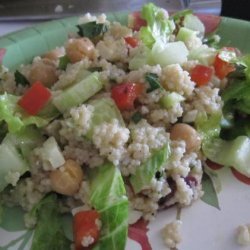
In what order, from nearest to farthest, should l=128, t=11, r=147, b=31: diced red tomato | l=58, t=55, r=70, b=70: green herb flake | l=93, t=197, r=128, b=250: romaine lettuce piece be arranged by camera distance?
1. l=93, t=197, r=128, b=250: romaine lettuce piece
2. l=58, t=55, r=70, b=70: green herb flake
3. l=128, t=11, r=147, b=31: diced red tomato

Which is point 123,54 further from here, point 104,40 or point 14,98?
point 14,98

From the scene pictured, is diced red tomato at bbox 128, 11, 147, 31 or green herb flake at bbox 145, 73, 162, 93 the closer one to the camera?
green herb flake at bbox 145, 73, 162, 93

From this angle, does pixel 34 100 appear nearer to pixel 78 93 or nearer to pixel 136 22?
pixel 78 93

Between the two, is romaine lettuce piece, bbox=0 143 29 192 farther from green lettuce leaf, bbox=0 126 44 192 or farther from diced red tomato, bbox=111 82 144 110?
diced red tomato, bbox=111 82 144 110

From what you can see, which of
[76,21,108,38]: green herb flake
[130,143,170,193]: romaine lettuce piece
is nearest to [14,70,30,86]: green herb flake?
[76,21,108,38]: green herb flake

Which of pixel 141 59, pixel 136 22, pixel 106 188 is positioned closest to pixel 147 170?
pixel 106 188

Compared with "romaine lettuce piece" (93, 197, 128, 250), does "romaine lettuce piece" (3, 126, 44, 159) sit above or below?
above
